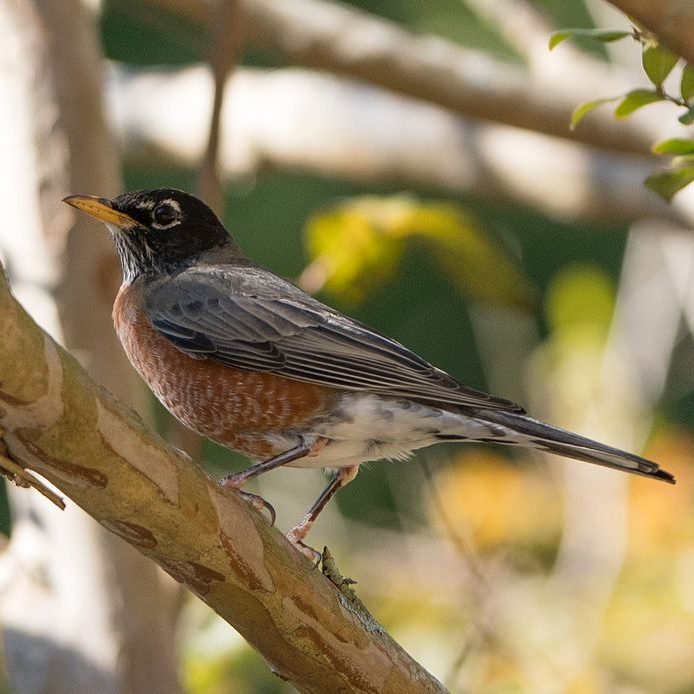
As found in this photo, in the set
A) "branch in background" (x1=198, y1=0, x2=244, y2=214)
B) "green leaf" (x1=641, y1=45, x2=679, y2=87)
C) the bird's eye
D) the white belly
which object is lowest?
the white belly

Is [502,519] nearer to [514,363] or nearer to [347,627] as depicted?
[514,363]

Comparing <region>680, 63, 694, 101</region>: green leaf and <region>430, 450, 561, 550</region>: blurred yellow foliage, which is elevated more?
<region>680, 63, 694, 101</region>: green leaf

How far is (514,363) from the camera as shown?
6.54m

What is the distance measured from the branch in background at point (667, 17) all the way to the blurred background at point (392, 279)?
160 centimetres

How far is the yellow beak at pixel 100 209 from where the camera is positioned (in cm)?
343

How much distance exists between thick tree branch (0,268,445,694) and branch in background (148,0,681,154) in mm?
2581

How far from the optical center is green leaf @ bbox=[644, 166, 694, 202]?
7.61 feet

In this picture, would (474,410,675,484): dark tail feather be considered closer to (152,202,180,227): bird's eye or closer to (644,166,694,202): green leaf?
(644,166,694,202): green leaf

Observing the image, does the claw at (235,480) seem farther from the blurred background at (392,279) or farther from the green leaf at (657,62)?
the green leaf at (657,62)

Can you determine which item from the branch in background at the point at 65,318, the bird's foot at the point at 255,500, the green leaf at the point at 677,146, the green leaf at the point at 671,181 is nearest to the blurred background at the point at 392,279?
the branch in background at the point at 65,318

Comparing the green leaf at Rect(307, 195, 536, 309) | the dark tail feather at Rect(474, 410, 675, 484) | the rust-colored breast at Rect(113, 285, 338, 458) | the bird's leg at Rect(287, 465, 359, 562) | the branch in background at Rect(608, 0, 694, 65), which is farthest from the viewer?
the green leaf at Rect(307, 195, 536, 309)

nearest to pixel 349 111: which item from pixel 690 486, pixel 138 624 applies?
pixel 690 486

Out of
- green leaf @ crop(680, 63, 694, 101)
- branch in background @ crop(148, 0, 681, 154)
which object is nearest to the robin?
green leaf @ crop(680, 63, 694, 101)

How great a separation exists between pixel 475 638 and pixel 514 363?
3.53 metres
